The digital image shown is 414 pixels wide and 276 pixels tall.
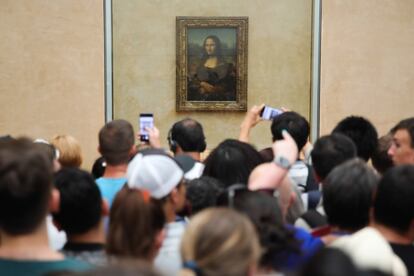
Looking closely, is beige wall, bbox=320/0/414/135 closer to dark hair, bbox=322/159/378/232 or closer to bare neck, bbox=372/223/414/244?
dark hair, bbox=322/159/378/232

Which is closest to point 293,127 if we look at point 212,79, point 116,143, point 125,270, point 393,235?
point 116,143

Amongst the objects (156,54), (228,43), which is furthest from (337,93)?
(156,54)

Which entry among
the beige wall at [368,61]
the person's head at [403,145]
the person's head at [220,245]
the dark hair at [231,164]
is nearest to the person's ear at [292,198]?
the dark hair at [231,164]

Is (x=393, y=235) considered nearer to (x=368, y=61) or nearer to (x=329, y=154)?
(x=329, y=154)

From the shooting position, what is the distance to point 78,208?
12.6ft

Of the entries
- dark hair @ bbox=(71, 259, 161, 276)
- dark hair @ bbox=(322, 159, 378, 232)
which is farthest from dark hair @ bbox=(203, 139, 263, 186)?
dark hair @ bbox=(71, 259, 161, 276)

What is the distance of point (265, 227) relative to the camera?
3.57 m

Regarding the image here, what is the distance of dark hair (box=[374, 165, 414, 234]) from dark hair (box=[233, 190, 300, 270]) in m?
0.58

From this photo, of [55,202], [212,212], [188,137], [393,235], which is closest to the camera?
[212,212]

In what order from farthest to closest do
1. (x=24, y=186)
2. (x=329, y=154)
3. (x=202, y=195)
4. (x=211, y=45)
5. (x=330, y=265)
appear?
(x=211, y=45)
(x=329, y=154)
(x=202, y=195)
(x=24, y=186)
(x=330, y=265)

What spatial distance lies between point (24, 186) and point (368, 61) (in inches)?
434

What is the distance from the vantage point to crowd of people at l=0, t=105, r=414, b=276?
268 centimetres

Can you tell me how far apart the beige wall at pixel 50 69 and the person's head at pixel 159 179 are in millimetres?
A: 8889

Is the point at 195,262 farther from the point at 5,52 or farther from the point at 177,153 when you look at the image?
the point at 5,52
